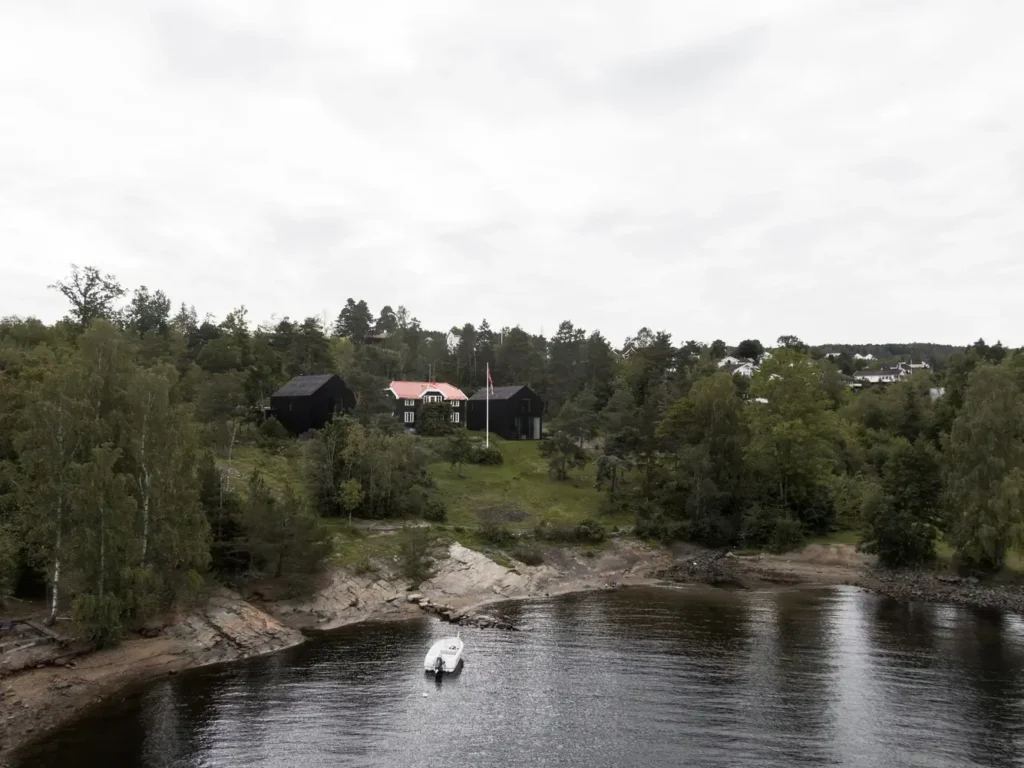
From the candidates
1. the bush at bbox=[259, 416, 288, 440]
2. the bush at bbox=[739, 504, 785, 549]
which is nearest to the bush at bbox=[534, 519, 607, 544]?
the bush at bbox=[739, 504, 785, 549]

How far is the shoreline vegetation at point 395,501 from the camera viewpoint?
39.1 metres

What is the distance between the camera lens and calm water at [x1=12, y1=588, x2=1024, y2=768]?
29.3 metres

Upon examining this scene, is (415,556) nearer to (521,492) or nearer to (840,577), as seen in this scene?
(521,492)

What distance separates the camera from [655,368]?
111 metres

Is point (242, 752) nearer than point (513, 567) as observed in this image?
Yes

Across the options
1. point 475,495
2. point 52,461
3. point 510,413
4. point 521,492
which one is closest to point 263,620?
point 52,461

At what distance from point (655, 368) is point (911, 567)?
53.7 meters

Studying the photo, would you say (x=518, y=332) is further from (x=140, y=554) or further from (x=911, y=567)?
(x=140, y=554)

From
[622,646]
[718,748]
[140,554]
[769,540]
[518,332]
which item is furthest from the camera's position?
[518,332]

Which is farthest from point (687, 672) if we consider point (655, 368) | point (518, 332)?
point (518, 332)

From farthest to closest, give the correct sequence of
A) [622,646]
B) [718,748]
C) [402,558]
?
1. [402,558]
2. [622,646]
3. [718,748]

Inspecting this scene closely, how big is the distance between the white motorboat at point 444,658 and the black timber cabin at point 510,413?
68.5 meters

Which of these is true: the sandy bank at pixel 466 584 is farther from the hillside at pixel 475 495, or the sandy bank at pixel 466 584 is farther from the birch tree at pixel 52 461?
the birch tree at pixel 52 461

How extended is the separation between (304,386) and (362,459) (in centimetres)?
2908
